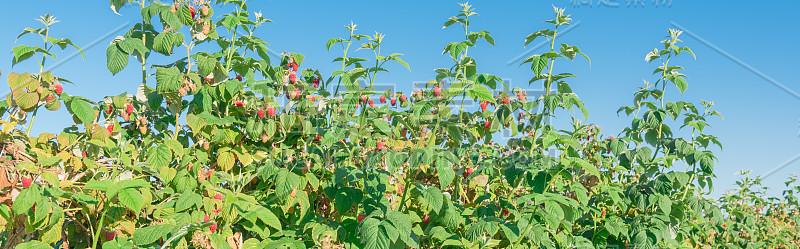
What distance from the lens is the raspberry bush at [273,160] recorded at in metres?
2.58

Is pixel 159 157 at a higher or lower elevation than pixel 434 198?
higher

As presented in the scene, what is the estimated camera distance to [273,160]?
3.31 meters

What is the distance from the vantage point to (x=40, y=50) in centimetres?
302

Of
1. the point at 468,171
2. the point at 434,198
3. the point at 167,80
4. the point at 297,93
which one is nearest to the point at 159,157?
the point at 167,80

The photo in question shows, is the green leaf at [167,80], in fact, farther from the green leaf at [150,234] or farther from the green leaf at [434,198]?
the green leaf at [434,198]

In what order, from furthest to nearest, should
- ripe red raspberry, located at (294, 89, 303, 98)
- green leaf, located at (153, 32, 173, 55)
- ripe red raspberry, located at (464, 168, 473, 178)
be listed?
ripe red raspberry, located at (464, 168, 473, 178) < ripe red raspberry, located at (294, 89, 303, 98) < green leaf, located at (153, 32, 173, 55)

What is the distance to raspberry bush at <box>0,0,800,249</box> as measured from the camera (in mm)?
2582

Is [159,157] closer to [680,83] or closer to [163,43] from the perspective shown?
[163,43]

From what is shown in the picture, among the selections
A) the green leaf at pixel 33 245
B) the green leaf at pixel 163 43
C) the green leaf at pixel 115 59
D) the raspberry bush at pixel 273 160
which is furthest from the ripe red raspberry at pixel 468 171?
the green leaf at pixel 33 245

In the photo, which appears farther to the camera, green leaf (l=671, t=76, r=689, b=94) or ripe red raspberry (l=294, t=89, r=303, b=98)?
green leaf (l=671, t=76, r=689, b=94)

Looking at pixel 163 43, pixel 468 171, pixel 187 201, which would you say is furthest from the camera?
pixel 468 171

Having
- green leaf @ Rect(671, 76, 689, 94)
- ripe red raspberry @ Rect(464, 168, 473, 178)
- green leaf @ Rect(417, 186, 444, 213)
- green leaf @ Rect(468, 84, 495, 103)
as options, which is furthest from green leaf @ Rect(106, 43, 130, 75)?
green leaf @ Rect(671, 76, 689, 94)

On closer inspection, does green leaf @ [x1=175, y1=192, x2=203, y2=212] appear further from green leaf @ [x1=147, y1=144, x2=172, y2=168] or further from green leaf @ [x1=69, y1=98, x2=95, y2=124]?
green leaf @ [x1=69, y1=98, x2=95, y2=124]

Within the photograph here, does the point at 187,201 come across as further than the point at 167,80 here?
No
